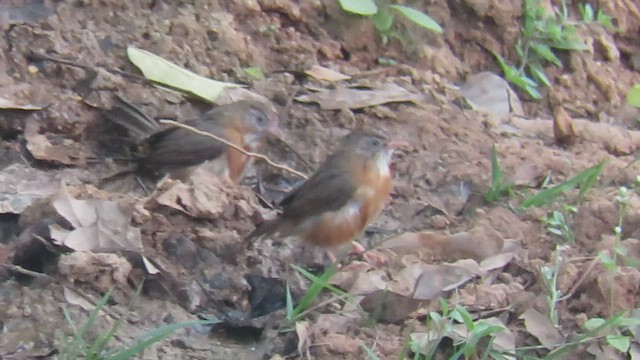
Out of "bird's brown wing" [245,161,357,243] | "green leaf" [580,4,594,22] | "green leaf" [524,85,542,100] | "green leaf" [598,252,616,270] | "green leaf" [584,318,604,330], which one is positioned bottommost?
"green leaf" [524,85,542,100]

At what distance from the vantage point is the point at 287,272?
217 inches

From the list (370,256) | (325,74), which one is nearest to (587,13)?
(325,74)

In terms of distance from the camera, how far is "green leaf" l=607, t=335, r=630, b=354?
461cm

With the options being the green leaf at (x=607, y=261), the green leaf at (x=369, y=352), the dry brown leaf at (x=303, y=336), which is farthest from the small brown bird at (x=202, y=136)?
the green leaf at (x=607, y=261)

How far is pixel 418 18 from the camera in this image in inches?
280

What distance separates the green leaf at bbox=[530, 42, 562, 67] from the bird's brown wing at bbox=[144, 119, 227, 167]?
2.32 meters

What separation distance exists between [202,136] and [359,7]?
1.29 metres

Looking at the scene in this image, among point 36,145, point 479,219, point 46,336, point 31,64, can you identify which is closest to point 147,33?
point 31,64

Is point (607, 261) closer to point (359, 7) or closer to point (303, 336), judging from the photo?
point (303, 336)

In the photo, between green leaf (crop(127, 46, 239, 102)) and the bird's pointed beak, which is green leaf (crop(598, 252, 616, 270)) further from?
green leaf (crop(127, 46, 239, 102))

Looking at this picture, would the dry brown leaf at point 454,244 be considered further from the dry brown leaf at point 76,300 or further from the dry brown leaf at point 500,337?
the dry brown leaf at point 76,300

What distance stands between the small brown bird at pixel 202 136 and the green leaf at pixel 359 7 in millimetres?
854

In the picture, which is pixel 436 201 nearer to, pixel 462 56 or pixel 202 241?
pixel 202 241

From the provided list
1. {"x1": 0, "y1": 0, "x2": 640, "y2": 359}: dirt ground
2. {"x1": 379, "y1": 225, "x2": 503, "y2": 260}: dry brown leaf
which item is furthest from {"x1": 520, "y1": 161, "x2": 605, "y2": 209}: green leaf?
{"x1": 379, "y1": 225, "x2": 503, "y2": 260}: dry brown leaf
